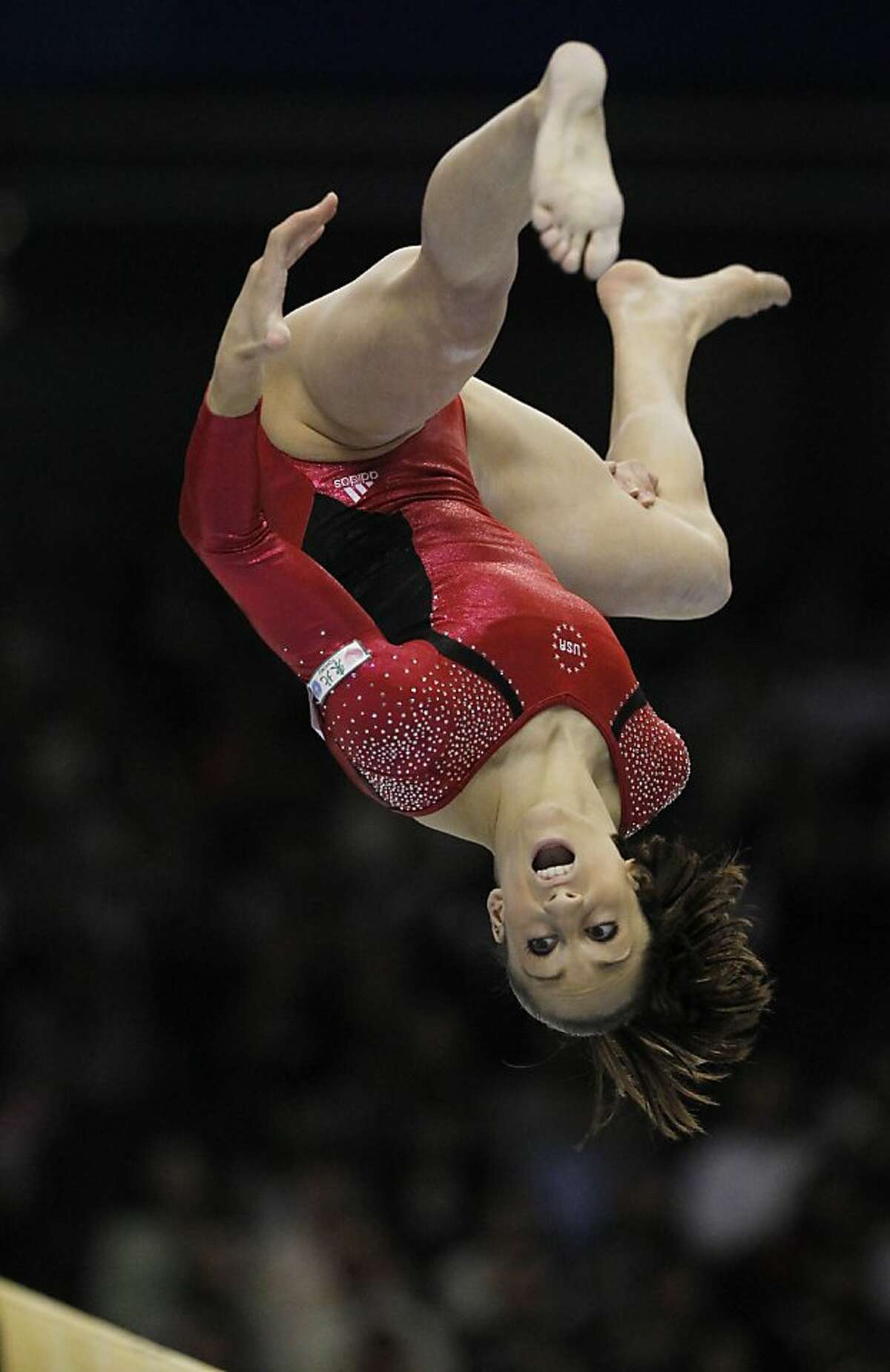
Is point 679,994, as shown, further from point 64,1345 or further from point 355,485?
point 64,1345

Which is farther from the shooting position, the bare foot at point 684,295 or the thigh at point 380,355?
the bare foot at point 684,295

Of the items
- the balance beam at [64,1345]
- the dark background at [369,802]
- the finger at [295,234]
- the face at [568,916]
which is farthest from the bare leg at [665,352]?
the dark background at [369,802]

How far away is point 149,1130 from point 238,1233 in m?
0.53

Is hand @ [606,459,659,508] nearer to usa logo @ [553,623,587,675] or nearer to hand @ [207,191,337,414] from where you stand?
usa logo @ [553,623,587,675]

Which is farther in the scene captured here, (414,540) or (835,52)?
(835,52)

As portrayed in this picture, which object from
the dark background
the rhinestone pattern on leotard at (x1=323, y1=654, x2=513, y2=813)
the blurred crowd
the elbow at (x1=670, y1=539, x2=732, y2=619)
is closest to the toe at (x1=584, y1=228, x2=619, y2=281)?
the rhinestone pattern on leotard at (x1=323, y1=654, x2=513, y2=813)

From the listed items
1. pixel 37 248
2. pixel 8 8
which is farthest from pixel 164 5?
pixel 37 248

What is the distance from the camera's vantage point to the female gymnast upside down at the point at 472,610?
9.18ft

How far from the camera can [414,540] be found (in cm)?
309

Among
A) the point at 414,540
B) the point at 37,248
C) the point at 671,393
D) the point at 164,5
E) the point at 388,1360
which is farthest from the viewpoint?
the point at 37,248

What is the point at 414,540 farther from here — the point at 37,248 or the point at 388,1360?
the point at 37,248

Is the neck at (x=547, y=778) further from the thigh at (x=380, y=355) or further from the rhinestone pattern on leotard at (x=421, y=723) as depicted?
the thigh at (x=380, y=355)

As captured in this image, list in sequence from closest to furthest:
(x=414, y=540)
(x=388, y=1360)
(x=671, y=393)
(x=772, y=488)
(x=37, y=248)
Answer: (x=414, y=540), (x=671, y=393), (x=388, y=1360), (x=37, y=248), (x=772, y=488)

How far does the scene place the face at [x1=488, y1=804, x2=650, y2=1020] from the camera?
279 cm
